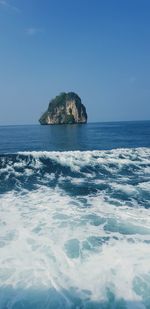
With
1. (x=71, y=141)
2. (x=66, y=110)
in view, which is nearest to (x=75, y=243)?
(x=71, y=141)

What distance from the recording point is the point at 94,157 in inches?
1071

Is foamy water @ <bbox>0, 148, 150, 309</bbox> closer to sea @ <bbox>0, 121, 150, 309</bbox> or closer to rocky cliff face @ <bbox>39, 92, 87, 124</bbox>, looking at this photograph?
sea @ <bbox>0, 121, 150, 309</bbox>

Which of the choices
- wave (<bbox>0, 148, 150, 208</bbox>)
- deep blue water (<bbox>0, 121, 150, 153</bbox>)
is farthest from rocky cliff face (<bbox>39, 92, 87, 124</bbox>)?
wave (<bbox>0, 148, 150, 208</bbox>)

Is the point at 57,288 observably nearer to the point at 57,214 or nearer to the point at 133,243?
the point at 133,243

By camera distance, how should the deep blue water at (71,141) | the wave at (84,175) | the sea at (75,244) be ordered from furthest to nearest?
the deep blue water at (71,141) < the wave at (84,175) < the sea at (75,244)

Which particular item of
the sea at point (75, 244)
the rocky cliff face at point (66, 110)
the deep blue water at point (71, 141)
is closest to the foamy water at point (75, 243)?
the sea at point (75, 244)

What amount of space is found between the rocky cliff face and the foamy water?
490 feet

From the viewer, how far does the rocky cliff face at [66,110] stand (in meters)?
164

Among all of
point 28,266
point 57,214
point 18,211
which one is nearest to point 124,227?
point 57,214

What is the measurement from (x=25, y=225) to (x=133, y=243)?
4.06 m

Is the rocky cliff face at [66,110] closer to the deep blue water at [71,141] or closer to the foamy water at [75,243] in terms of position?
the deep blue water at [71,141]

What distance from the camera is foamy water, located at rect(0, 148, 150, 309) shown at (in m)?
6.29

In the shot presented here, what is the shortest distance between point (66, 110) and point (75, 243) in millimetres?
160992

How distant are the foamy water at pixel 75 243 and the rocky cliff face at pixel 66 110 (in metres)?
149
